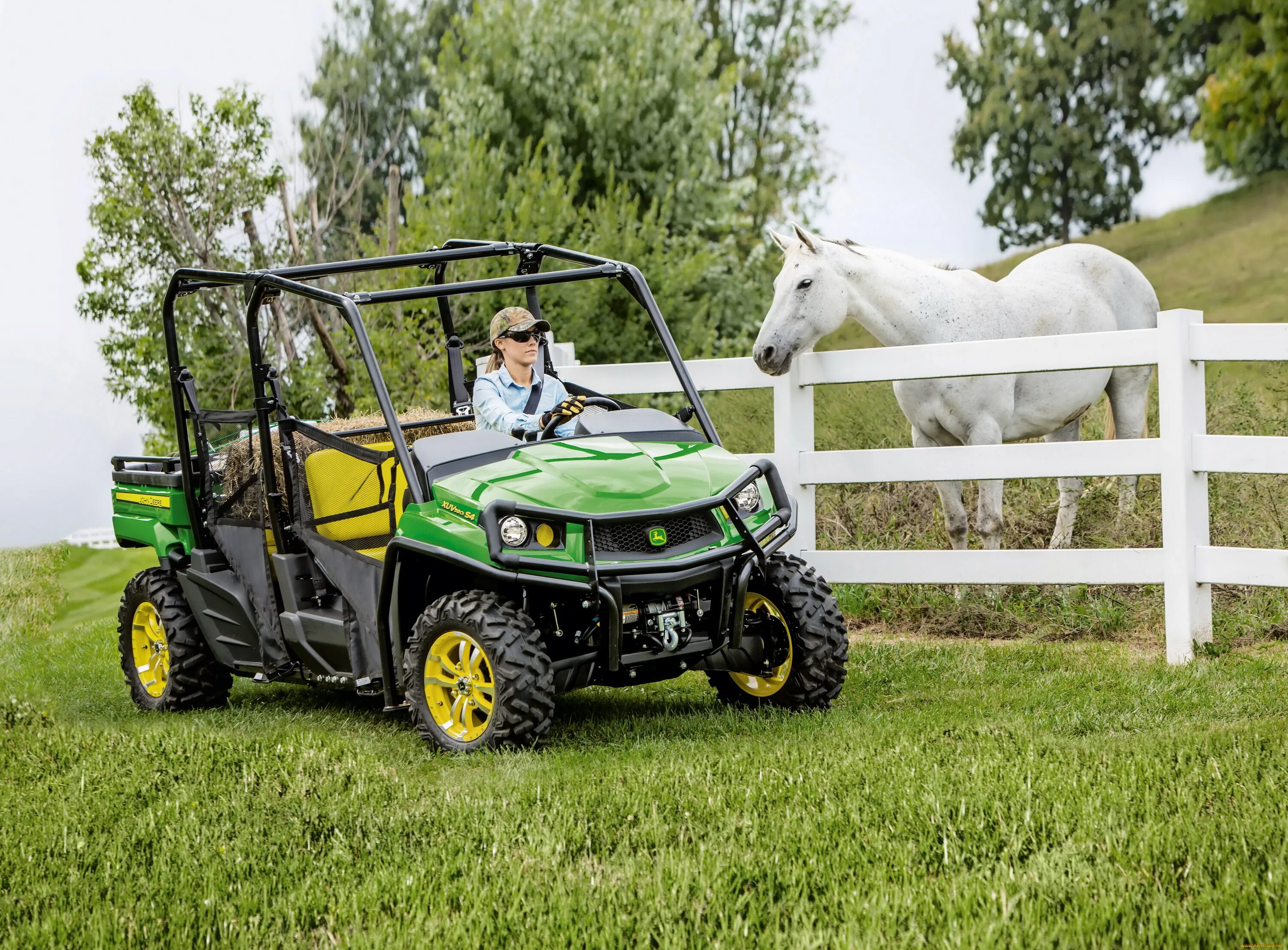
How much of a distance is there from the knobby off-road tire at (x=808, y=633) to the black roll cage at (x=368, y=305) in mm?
673

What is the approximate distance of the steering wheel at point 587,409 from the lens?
212 inches

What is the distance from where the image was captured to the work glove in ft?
17.7

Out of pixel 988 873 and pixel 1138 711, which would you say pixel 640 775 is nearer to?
pixel 988 873

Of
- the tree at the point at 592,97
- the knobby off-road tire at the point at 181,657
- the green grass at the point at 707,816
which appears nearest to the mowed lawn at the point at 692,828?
the green grass at the point at 707,816

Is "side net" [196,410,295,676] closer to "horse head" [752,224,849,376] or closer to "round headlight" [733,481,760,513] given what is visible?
"round headlight" [733,481,760,513]

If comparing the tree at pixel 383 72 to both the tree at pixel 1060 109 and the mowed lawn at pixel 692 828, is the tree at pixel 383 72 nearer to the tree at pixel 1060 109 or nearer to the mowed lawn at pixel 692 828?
the tree at pixel 1060 109

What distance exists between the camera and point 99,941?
3.19 m

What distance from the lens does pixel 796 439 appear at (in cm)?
746

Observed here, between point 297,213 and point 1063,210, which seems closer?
point 297,213

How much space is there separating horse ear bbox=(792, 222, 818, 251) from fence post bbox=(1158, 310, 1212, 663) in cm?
197

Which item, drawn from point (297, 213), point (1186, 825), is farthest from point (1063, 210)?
point (1186, 825)

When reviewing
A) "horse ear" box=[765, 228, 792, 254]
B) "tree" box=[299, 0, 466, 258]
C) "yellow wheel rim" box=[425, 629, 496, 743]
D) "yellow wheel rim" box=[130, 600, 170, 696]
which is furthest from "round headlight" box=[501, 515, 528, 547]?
"tree" box=[299, 0, 466, 258]

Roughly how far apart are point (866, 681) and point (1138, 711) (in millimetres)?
1306

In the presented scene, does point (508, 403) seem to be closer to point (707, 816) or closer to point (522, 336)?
point (522, 336)
